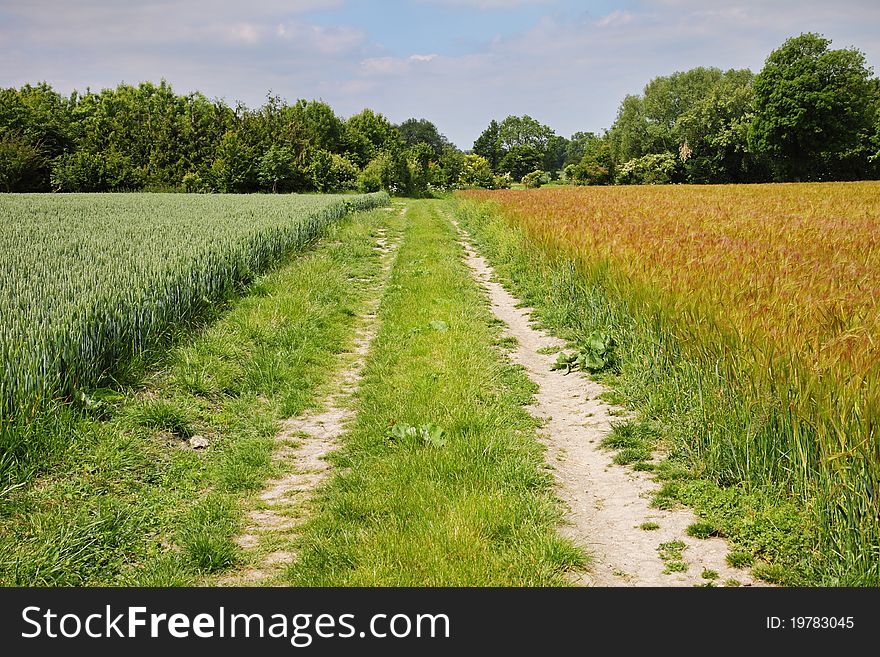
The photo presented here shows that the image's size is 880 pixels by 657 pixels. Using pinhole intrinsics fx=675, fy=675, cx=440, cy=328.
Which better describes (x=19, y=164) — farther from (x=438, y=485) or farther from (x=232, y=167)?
(x=438, y=485)

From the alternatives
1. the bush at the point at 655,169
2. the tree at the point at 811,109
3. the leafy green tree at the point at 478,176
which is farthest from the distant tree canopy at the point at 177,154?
the tree at the point at 811,109

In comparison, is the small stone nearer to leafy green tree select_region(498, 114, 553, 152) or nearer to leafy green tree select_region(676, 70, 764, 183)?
leafy green tree select_region(676, 70, 764, 183)

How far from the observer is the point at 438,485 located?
488cm

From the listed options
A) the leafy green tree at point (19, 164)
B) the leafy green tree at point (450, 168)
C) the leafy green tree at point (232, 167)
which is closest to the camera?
the leafy green tree at point (19, 164)

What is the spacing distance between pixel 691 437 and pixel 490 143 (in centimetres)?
14228

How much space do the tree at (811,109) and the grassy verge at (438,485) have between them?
2363 inches

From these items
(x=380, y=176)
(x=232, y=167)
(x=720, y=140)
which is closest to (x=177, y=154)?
(x=232, y=167)

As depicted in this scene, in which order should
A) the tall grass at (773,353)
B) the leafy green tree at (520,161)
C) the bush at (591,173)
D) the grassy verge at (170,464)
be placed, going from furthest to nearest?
the leafy green tree at (520,161) < the bush at (591,173) < the grassy verge at (170,464) < the tall grass at (773,353)

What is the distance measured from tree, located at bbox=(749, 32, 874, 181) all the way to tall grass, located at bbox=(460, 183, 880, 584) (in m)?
56.3

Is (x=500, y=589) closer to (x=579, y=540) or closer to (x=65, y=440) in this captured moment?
(x=579, y=540)

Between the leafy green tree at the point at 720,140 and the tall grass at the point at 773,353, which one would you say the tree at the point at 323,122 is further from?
the tall grass at the point at 773,353

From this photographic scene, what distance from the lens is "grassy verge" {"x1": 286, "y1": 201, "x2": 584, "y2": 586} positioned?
386 centimetres

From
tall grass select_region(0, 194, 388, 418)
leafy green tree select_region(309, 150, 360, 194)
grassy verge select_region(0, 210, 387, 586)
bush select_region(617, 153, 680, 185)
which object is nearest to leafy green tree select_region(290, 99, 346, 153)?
leafy green tree select_region(309, 150, 360, 194)

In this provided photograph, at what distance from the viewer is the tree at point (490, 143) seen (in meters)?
A: 140
